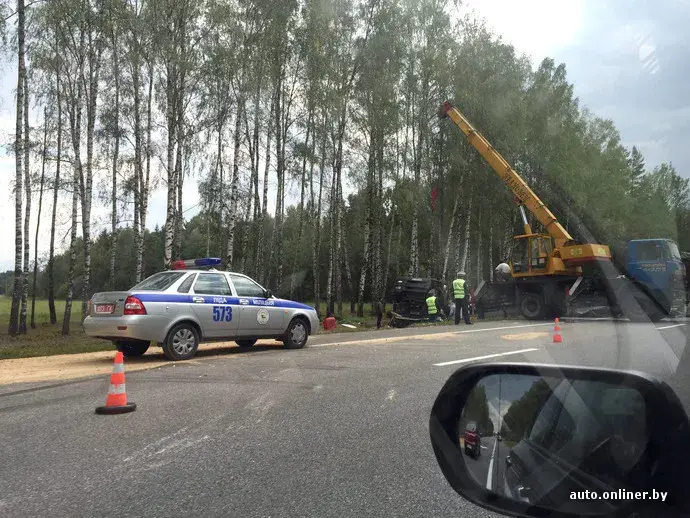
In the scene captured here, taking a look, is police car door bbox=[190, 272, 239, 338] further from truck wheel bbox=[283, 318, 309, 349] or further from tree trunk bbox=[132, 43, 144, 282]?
tree trunk bbox=[132, 43, 144, 282]

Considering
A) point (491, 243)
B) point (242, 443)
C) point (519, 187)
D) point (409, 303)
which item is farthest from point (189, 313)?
point (491, 243)

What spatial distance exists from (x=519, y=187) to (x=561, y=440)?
82.9 ft

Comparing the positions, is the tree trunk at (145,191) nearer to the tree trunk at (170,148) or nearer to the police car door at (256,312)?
the tree trunk at (170,148)

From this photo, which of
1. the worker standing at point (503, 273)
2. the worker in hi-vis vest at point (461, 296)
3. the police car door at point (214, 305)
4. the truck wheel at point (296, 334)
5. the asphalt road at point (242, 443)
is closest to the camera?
the asphalt road at point (242, 443)

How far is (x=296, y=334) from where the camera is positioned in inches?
521

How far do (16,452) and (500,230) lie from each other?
132 ft

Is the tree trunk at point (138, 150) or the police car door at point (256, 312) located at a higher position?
the tree trunk at point (138, 150)

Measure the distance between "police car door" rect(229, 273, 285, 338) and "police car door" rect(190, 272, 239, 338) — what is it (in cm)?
24

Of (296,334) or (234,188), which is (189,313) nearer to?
(296,334)

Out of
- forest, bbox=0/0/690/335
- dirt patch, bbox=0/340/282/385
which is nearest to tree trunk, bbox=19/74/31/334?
forest, bbox=0/0/690/335

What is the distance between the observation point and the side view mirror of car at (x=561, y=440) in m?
1.38

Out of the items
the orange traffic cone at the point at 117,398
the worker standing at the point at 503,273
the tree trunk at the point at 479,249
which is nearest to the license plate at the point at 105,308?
the orange traffic cone at the point at 117,398

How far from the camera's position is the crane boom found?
2384 centimetres

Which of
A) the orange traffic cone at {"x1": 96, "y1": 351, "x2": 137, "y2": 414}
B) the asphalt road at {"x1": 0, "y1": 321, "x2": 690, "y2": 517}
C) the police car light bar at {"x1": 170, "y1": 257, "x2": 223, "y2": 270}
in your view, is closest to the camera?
the asphalt road at {"x1": 0, "y1": 321, "x2": 690, "y2": 517}
